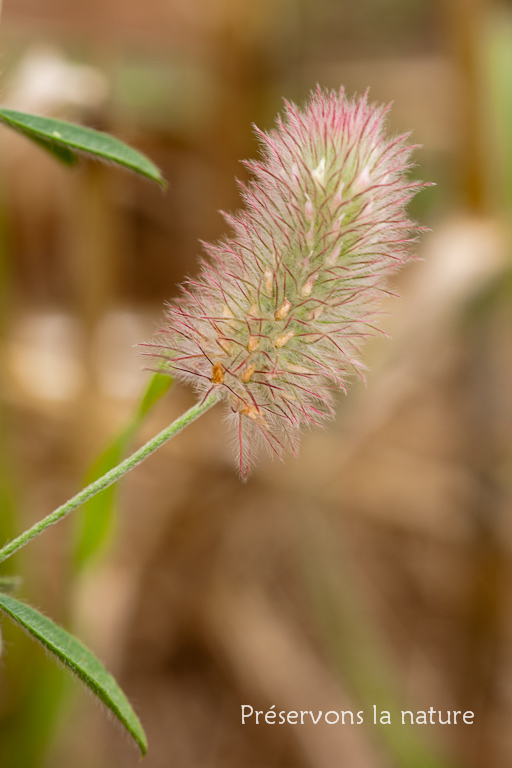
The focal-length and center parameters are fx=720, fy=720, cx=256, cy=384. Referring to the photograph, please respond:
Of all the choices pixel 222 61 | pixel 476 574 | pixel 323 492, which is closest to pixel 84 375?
pixel 323 492

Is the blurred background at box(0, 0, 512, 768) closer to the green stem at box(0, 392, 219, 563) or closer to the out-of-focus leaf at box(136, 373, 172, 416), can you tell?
the out-of-focus leaf at box(136, 373, 172, 416)

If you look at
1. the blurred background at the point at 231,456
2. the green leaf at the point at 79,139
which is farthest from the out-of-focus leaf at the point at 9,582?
the blurred background at the point at 231,456

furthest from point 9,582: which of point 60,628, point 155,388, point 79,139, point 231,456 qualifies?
point 231,456

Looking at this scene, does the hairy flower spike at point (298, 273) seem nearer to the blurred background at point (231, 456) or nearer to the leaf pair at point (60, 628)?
the leaf pair at point (60, 628)

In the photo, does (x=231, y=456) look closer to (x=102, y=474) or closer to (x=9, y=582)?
(x=102, y=474)

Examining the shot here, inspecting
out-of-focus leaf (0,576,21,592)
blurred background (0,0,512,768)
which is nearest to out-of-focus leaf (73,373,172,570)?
out-of-focus leaf (0,576,21,592)
